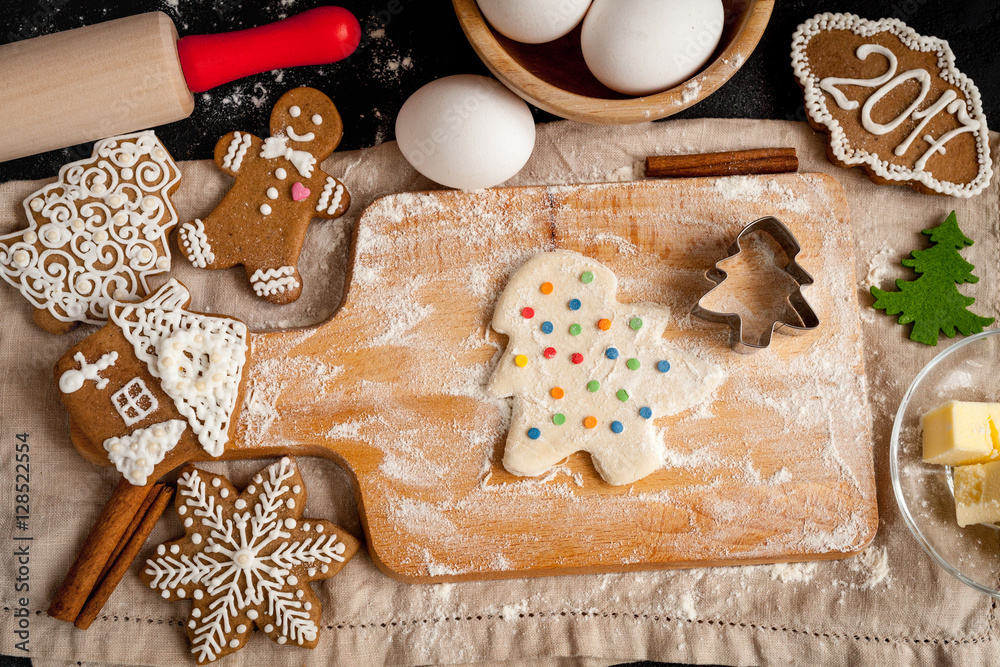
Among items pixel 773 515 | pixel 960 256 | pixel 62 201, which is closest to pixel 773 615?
pixel 773 515

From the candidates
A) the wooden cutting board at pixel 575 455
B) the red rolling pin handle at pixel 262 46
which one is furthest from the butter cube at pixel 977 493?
the red rolling pin handle at pixel 262 46

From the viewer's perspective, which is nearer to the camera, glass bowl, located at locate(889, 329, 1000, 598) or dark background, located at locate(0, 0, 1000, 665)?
glass bowl, located at locate(889, 329, 1000, 598)

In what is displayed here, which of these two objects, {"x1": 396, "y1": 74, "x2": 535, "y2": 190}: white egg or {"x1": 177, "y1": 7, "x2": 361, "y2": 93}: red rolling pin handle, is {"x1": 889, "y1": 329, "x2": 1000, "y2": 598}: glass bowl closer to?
{"x1": 396, "y1": 74, "x2": 535, "y2": 190}: white egg

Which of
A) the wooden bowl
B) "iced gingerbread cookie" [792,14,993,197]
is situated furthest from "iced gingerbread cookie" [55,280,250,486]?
"iced gingerbread cookie" [792,14,993,197]

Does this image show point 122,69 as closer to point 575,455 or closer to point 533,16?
point 533,16

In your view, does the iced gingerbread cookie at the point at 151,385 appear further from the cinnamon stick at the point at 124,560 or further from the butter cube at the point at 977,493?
the butter cube at the point at 977,493
